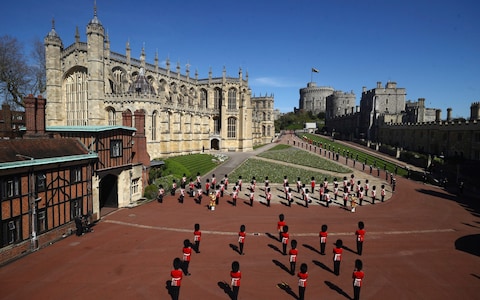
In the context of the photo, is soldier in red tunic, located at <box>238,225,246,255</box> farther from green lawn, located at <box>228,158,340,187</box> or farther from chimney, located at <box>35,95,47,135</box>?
green lawn, located at <box>228,158,340,187</box>

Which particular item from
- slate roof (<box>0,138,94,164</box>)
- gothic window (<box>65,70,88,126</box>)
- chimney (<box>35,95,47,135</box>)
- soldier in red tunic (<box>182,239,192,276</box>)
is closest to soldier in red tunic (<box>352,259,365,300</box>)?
soldier in red tunic (<box>182,239,192,276</box>)

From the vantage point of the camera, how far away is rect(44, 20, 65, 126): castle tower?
40719 mm

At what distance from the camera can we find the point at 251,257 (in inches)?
535

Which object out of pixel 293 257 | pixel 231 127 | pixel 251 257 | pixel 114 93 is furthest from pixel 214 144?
Answer: pixel 293 257

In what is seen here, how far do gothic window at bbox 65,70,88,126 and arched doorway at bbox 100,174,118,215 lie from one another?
21.2 m

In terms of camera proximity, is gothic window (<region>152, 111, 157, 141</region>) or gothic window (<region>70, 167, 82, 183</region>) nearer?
gothic window (<region>70, 167, 82, 183</region>)

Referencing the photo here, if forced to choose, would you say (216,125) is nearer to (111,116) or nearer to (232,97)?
(232,97)

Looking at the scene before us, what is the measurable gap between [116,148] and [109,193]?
12.0 feet

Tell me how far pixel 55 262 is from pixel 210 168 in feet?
90.9

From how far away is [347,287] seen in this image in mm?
11094

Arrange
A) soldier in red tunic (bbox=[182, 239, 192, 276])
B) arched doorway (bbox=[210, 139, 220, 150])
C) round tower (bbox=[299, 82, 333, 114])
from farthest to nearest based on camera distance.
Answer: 1. round tower (bbox=[299, 82, 333, 114])
2. arched doorway (bbox=[210, 139, 220, 150])
3. soldier in red tunic (bbox=[182, 239, 192, 276])

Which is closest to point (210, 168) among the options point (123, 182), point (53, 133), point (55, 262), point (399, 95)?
point (123, 182)

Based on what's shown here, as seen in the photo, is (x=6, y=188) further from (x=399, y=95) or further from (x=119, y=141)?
(x=399, y=95)

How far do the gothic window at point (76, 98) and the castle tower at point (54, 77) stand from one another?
39.0 inches
